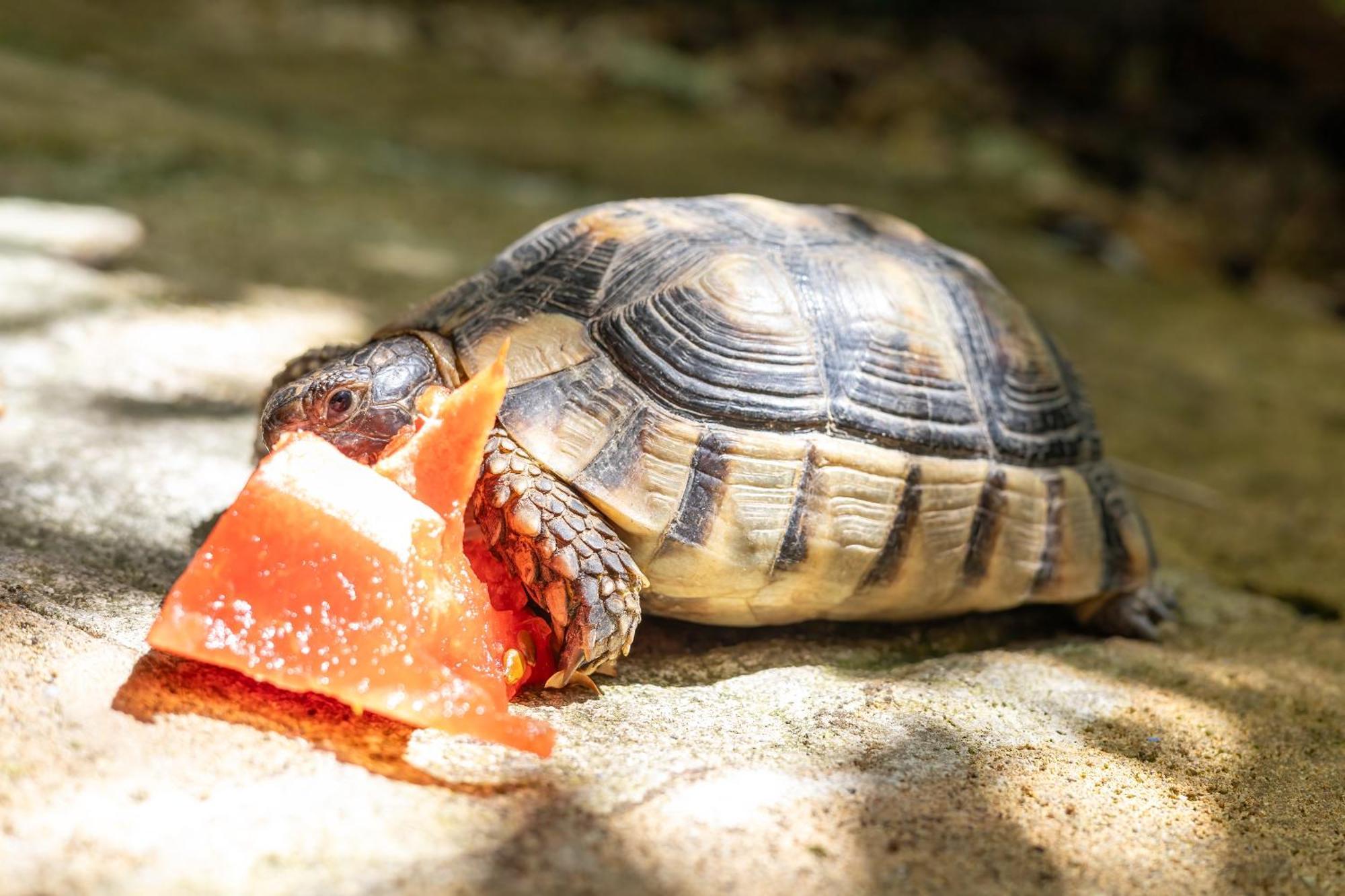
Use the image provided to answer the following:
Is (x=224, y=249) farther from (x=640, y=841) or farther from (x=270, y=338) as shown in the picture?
(x=640, y=841)

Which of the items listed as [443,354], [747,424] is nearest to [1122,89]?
[747,424]

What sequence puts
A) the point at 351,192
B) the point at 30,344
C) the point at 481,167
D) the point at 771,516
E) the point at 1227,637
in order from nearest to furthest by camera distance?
the point at 771,516, the point at 1227,637, the point at 30,344, the point at 351,192, the point at 481,167

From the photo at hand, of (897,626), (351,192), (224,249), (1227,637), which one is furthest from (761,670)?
(351,192)

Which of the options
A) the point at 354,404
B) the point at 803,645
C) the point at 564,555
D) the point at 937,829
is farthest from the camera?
the point at 803,645

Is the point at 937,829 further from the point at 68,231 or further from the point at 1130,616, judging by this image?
the point at 68,231

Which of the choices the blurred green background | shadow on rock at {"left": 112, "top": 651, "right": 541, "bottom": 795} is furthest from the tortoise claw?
shadow on rock at {"left": 112, "top": 651, "right": 541, "bottom": 795}

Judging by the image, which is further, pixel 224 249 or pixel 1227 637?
pixel 224 249

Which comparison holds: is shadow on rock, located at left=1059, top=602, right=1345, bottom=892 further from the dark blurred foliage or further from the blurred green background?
the dark blurred foliage

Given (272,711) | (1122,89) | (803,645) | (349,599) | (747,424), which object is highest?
(1122,89)
